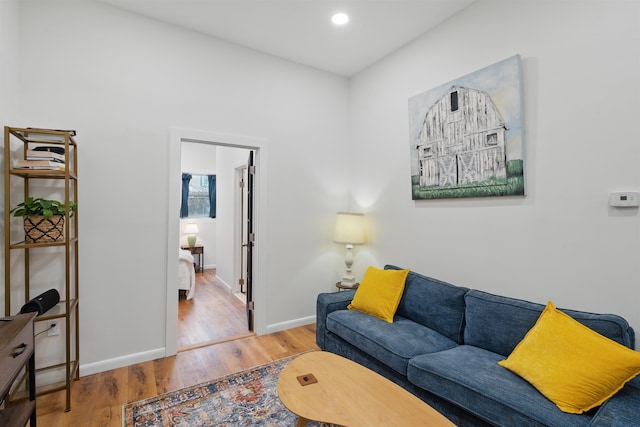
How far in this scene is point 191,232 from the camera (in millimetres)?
6625

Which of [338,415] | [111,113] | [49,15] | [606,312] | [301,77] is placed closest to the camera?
[338,415]

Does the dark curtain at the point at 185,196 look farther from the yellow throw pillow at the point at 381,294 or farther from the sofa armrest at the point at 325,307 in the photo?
the yellow throw pillow at the point at 381,294

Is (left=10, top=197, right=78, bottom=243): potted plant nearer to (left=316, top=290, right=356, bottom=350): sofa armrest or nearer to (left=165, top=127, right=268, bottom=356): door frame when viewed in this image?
(left=165, top=127, right=268, bottom=356): door frame

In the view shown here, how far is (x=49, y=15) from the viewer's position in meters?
2.41

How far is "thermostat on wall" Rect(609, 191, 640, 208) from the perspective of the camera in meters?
1.76

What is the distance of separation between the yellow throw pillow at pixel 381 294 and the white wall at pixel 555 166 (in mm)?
435

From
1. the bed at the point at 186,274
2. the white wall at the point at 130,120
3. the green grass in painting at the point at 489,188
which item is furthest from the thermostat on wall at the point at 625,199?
the bed at the point at 186,274

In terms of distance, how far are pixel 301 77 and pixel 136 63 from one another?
1.70 m

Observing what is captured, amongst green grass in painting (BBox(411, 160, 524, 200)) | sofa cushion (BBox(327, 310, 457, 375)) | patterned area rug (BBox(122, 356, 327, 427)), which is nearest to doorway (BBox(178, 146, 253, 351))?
patterned area rug (BBox(122, 356, 327, 427))

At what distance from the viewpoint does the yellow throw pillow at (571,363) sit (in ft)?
4.75

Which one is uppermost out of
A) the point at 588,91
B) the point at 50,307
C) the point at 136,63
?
the point at 136,63

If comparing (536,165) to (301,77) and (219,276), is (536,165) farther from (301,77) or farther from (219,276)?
(219,276)

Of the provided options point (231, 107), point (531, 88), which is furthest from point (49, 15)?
point (531, 88)

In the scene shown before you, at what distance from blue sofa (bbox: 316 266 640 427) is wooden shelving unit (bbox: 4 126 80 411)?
1945mm
